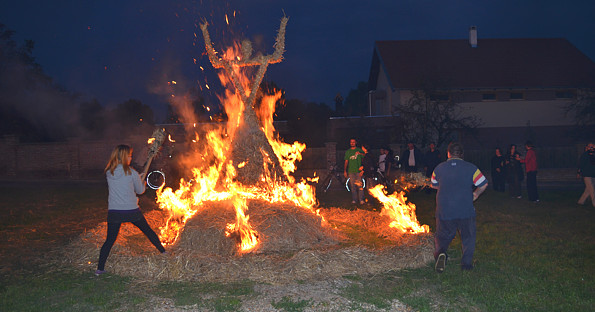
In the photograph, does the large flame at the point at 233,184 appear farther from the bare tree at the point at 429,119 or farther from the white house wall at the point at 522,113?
the white house wall at the point at 522,113

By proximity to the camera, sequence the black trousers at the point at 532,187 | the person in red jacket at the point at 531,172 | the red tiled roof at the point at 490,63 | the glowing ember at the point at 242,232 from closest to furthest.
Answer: the glowing ember at the point at 242,232
the person in red jacket at the point at 531,172
the black trousers at the point at 532,187
the red tiled roof at the point at 490,63

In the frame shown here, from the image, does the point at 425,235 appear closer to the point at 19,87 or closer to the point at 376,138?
the point at 19,87

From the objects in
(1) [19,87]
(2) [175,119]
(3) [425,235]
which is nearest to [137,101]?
(2) [175,119]

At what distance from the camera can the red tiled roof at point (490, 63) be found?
29781 mm

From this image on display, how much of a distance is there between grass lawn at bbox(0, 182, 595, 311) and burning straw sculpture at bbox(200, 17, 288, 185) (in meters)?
2.98

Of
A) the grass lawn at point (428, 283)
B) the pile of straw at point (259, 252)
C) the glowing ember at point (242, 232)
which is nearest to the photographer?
Result: the grass lawn at point (428, 283)

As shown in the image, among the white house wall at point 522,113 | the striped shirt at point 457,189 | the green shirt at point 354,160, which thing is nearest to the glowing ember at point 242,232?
the striped shirt at point 457,189

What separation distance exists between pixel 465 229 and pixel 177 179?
983cm

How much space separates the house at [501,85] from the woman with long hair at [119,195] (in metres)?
22.7

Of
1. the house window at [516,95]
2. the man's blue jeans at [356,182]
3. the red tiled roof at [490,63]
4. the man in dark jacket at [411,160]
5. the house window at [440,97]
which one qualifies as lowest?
the man's blue jeans at [356,182]

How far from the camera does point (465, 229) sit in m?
6.27

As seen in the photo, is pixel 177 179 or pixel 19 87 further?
pixel 19 87

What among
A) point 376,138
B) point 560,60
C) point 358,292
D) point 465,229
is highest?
point 560,60

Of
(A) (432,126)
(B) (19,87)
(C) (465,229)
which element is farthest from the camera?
(A) (432,126)
